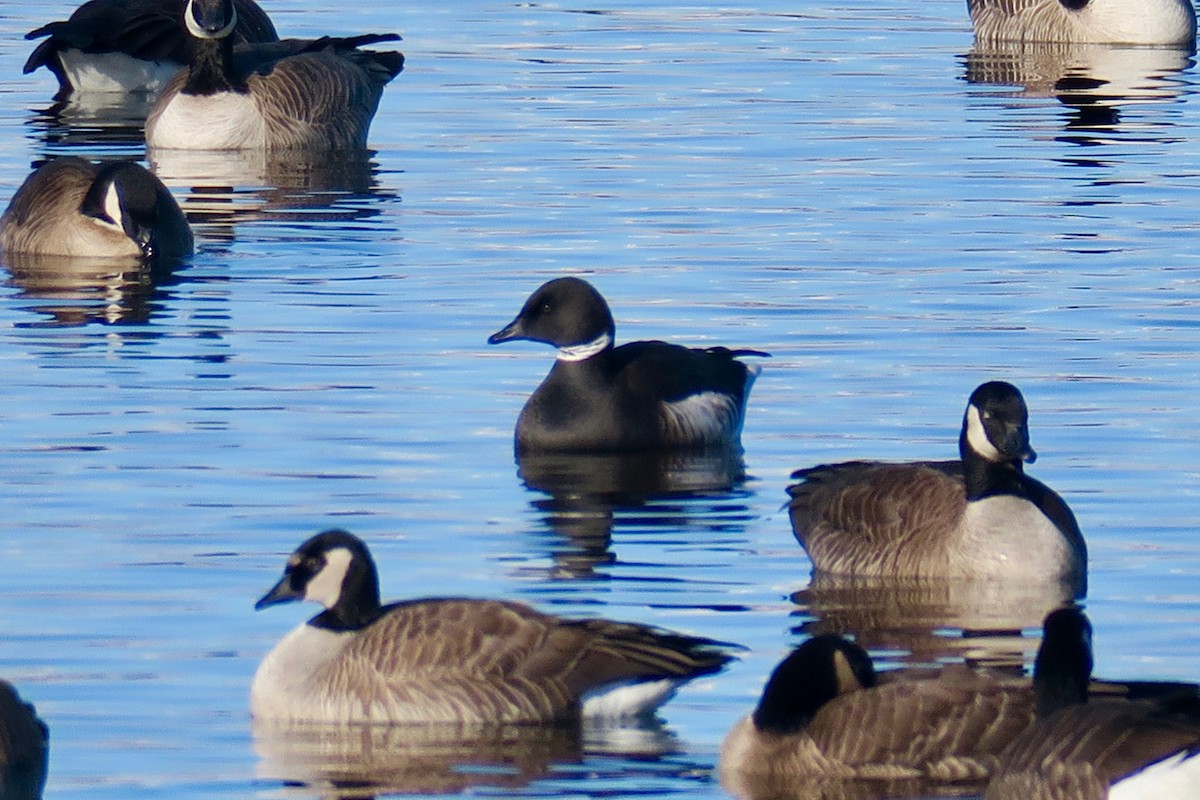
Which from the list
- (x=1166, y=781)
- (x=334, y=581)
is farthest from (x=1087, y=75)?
(x=1166, y=781)

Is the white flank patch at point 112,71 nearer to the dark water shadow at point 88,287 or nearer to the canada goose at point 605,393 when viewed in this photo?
the dark water shadow at point 88,287

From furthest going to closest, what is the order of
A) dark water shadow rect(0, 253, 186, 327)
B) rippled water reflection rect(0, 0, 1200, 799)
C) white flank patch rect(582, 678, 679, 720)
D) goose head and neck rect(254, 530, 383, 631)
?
1. dark water shadow rect(0, 253, 186, 327)
2. rippled water reflection rect(0, 0, 1200, 799)
3. goose head and neck rect(254, 530, 383, 631)
4. white flank patch rect(582, 678, 679, 720)

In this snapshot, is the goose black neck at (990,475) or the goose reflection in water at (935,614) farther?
the goose black neck at (990,475)

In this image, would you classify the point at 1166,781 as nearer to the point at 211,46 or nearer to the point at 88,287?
the point at 88,287

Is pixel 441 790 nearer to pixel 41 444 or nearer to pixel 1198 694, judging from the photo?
pixel 1198 694

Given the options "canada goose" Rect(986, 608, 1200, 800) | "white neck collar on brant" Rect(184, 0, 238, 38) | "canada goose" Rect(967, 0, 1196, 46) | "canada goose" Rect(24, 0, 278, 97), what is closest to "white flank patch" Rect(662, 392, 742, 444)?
"canada goose" Rect(986, 608, 1200, 800)

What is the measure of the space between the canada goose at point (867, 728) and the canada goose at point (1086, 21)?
24.8 meters

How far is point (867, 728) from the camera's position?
33.6 ft

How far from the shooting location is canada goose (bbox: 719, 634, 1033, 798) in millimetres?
10188

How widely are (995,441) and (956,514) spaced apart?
0.47m

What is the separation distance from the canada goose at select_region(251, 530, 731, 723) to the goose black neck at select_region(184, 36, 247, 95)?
655 inches

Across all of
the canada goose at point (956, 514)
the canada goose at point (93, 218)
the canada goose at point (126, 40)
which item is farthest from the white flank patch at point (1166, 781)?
the canada goose at point (126, 40)

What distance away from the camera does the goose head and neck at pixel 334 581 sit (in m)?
11.0

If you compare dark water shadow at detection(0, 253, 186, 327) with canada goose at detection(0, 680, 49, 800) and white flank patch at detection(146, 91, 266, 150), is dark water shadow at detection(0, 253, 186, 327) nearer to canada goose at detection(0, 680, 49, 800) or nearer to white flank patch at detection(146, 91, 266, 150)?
white flank patch at detection(146, 91, 266, 150)
